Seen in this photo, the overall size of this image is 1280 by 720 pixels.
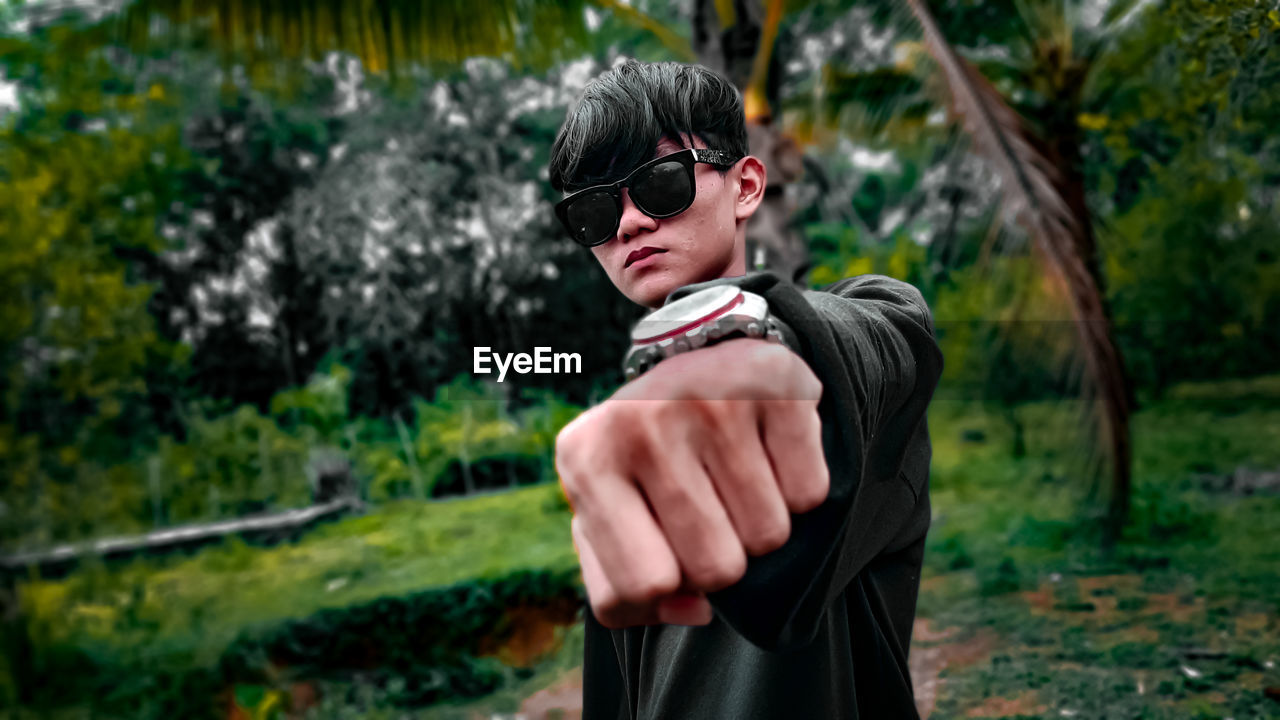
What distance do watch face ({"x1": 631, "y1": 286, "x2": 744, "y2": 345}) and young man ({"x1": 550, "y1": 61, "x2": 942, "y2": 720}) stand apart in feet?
0.08

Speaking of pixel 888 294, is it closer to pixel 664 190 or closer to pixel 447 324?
pixel 664 190

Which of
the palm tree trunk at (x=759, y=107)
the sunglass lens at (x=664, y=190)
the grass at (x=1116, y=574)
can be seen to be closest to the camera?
the sunglass lens at (x=664, y=190)

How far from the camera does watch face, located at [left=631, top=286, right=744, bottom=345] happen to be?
25.9 inches

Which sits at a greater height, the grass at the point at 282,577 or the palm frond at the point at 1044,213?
the palm frond at the point at 1044,213

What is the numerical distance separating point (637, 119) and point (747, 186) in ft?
0.63

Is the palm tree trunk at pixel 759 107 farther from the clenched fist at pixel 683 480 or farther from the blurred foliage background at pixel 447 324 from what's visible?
the clenched fist at pixel 683 480

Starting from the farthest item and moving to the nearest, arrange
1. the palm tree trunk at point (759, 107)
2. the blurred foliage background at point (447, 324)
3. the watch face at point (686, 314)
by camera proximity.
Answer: the blurred foliage background at point (447, 324)
the palm tree trunk at point (759, 107)
the watch face at point (686, 314)

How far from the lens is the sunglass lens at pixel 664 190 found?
95 cm

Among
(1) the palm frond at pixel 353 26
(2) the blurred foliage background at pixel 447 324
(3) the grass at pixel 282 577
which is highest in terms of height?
(1) the palm frond at pixel 353 26

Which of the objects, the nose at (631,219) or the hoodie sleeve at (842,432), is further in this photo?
the nose at (631,219)

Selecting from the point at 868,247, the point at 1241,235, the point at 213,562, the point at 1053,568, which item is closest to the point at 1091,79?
the point at 1241,235

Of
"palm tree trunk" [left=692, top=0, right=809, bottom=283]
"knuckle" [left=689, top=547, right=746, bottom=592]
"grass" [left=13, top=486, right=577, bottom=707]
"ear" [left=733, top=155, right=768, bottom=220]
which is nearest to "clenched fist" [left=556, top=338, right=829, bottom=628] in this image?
"knuckle" [left=689, top=547, right=746, bottom=592]

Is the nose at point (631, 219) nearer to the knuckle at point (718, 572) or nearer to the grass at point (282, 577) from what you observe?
the knuckle at point (718, 572)

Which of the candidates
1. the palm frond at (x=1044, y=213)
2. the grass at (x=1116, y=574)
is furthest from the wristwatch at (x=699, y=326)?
the grass at (x=1116, y=574)
